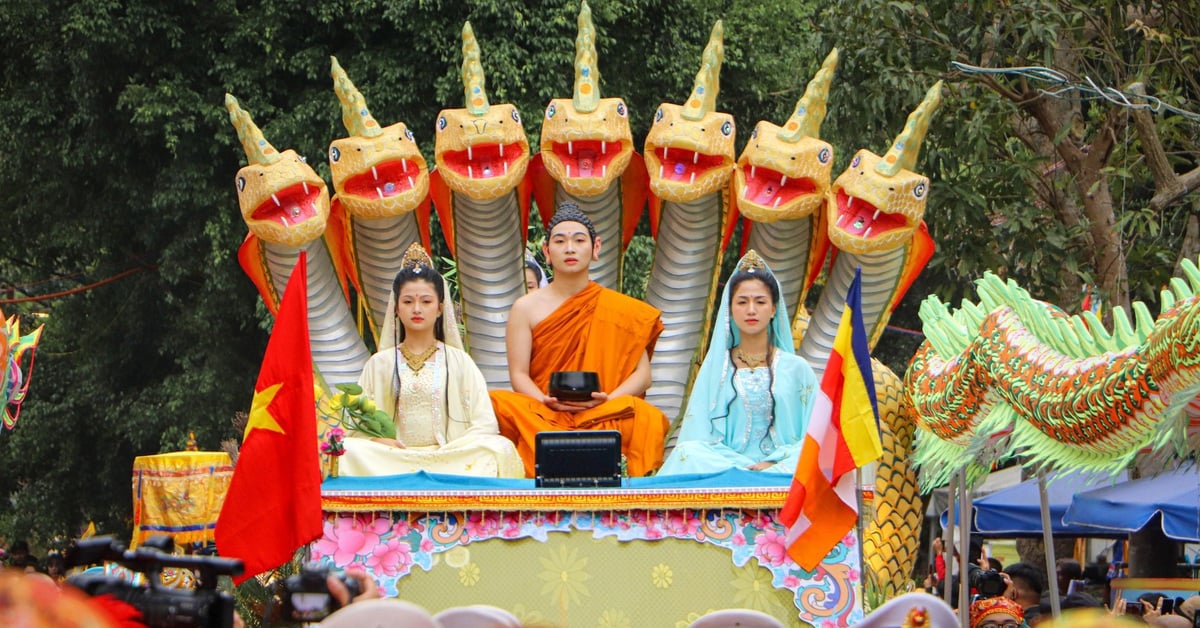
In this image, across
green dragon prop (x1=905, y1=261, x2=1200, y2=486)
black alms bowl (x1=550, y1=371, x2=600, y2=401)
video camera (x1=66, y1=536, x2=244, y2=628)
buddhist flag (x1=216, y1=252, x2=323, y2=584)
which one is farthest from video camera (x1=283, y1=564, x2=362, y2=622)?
black alms bowl (x1=550, y1=371, x2=600, y2=401)

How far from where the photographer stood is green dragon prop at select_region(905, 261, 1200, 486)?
620cm

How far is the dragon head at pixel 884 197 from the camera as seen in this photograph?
10.2m

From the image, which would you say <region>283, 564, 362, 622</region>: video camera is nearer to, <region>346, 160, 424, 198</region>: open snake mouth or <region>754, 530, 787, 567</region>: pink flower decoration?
<region>754, 530, 787, 567</region>: pink flower decoration

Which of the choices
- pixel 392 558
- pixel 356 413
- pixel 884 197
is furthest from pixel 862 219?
pixel 392 558

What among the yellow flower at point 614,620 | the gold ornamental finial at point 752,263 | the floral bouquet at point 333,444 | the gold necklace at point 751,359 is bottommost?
the yellow flower at point 614,620

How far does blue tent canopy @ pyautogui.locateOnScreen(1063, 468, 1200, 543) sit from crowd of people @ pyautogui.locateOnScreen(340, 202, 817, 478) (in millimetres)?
2787

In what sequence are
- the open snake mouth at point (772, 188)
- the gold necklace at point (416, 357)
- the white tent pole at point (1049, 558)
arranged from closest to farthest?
the white tent pole at point (1049, 558), the gold necklace at point (416, 357), the open snake mouth at point (772, 188)

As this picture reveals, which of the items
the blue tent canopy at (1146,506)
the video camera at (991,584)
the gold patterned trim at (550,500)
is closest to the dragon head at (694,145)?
the gold patterned trim at (550,500)

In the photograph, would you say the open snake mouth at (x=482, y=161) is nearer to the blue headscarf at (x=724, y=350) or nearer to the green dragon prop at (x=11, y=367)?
the blue headscarf at (x=724, y=350)

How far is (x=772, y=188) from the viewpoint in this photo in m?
10.5

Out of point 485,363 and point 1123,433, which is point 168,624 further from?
point 485,363

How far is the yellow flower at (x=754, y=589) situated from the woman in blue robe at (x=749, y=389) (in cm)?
94

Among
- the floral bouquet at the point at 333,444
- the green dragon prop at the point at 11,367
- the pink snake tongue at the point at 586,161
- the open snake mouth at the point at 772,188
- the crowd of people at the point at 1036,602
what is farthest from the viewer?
the green dragon prop at the point at 11,367

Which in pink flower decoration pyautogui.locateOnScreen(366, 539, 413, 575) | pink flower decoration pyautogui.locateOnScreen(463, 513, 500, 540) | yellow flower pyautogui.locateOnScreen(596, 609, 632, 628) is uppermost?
pink flower decoration pyautogui.locateOnScreen(463, 513, 500, 540)
